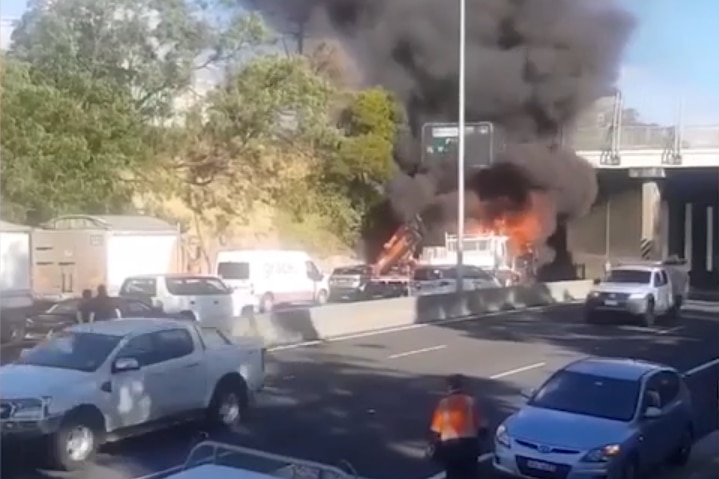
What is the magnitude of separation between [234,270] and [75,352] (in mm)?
22141

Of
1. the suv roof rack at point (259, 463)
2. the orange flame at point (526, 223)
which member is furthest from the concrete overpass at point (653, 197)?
the suv roof rack at point (259, 463)

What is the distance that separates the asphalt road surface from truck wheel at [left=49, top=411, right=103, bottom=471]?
163 mm

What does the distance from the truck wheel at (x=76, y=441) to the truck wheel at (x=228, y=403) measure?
2.14m

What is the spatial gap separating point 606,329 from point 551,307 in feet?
29.0

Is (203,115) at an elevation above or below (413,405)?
above

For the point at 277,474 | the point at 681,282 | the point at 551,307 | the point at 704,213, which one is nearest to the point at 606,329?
the point at 681,282

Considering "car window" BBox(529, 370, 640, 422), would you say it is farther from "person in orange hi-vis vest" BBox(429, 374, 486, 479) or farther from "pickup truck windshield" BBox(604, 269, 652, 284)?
"pickup truck windshield" BBox(604, 269, 652, 284)

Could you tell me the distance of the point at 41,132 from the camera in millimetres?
36594

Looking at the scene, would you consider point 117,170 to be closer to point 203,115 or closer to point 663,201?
point 203,115

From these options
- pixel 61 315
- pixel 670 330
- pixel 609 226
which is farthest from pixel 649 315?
pixel 609 226

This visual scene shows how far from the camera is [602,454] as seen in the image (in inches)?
455

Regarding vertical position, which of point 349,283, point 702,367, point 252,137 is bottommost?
point 702,367

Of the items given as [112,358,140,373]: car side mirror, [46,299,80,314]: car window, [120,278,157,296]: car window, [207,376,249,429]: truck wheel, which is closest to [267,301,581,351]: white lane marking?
[120,278,157,296]: car window

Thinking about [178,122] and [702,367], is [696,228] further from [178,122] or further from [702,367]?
[702,367]
